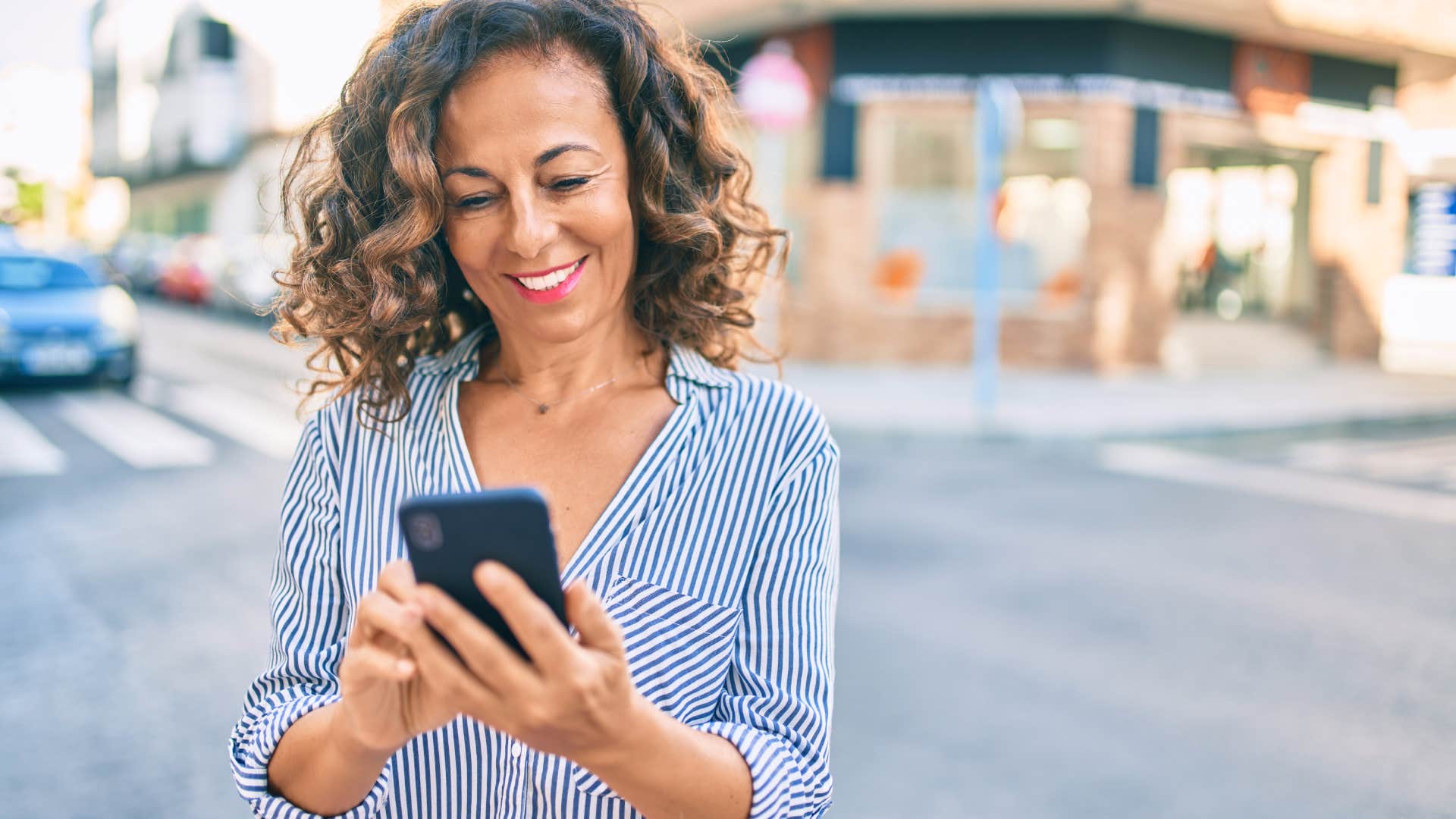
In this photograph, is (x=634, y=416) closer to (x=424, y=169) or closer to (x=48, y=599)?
(x=424, y=169)

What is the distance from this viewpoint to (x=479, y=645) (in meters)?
1.05

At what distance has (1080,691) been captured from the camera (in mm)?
4566

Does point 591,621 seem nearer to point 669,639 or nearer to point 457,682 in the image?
point 457,682

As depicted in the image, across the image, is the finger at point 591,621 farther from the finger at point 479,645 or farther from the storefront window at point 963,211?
the storefront window at point 963,211

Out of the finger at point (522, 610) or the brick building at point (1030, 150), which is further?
the brick building at point (1030, 150)

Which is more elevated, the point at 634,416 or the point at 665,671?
the point at 634,416

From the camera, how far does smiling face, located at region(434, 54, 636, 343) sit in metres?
1.46

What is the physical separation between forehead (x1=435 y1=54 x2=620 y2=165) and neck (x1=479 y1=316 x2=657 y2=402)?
26cm

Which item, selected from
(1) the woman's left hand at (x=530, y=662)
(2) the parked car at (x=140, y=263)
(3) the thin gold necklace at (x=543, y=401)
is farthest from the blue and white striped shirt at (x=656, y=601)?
(2) the parked car at (x=140, y=263)

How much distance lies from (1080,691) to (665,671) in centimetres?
345

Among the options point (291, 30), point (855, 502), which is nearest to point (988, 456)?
point (855, 502)

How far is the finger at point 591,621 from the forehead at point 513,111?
59 cm

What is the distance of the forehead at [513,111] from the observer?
1.46 m

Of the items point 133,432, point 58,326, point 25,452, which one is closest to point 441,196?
point 25,452
